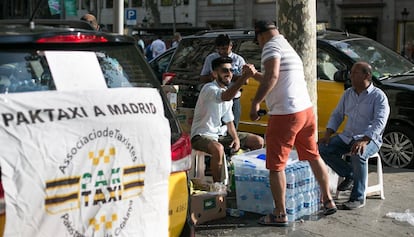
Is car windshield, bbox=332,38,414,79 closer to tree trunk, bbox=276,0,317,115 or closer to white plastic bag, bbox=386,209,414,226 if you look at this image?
tree trunk, bbox=276,0,317,115

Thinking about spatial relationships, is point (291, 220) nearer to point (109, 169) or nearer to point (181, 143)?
point (181, 143)

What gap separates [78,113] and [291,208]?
3128 millimetres

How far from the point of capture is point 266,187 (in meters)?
5.49

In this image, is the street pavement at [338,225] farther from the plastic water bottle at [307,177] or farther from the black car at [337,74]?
the black car at [337,74]

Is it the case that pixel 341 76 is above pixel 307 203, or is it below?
above

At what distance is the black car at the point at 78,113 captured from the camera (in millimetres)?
2537

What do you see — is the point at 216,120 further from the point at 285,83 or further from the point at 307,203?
the point at 307,203

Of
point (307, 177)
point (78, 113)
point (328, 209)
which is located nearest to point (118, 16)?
point (307, 177)

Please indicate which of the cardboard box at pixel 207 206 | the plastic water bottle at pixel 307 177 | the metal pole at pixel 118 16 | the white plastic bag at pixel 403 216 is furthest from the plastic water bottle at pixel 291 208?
the metal pole at pixel 118 16

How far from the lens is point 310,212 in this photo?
18.5 feet

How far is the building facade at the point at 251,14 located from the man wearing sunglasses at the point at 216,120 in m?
16.7

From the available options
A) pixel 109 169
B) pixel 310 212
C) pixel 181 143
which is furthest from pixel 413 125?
pixel 109 169

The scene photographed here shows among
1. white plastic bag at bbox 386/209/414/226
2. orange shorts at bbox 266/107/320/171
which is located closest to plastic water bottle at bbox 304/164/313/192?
orange shorts at bbox 266/107/320/171

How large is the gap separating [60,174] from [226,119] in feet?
11.9
